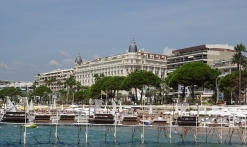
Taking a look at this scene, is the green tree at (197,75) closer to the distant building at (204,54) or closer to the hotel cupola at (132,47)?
the distant building at (204,54)

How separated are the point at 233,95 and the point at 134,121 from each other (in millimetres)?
79115

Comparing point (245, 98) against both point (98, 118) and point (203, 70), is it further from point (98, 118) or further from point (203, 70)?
point (98, 118)

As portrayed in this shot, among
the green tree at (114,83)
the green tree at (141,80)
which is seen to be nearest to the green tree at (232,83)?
the green tree at (141,80)

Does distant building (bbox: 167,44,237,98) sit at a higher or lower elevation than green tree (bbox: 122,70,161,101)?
higher

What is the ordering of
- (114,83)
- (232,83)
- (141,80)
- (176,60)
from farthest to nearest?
(176,60)
(114,83)
(141,80)
(232,83)

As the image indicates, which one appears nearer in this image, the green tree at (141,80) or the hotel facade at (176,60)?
the green tree at (141,80)

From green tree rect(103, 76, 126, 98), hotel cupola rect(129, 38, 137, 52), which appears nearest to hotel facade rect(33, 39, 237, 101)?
hotel cupola rect(129, 38, 137, 52)

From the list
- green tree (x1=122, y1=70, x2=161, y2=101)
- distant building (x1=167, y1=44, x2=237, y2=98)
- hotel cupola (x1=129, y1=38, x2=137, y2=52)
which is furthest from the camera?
hotel cupola (x1=129, y1=38, x2=137, y2=52)

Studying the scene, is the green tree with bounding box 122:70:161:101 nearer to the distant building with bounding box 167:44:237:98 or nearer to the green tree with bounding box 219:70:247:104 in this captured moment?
the distant building with bounding box 167:44:237:98

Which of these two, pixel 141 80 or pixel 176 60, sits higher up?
pixel 176 60

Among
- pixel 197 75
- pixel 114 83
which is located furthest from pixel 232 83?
pixel 114 83

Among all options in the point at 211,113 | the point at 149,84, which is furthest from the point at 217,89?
the point at 211,113

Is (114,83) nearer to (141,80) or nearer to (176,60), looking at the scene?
(141,80)

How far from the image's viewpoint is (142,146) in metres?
44.3
